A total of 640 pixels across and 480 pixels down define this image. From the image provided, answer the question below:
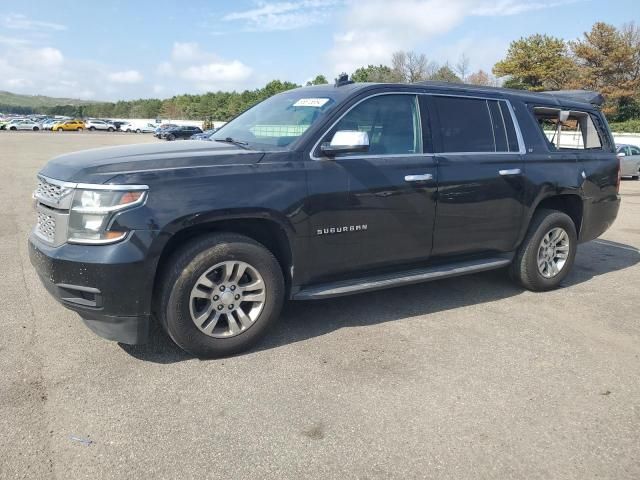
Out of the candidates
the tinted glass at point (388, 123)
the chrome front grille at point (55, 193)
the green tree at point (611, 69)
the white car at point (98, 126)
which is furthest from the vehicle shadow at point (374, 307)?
the white car at point (98, 126)

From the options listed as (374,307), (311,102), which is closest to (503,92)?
(311,102)

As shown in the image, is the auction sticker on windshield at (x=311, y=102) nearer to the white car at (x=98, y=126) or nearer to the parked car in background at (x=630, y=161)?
the parked car in background at (x=630, y=161)

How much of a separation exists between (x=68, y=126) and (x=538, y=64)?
52.1 metres

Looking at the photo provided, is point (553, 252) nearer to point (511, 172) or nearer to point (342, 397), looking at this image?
point (511, 172)

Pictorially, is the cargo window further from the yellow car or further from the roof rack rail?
the yellow car

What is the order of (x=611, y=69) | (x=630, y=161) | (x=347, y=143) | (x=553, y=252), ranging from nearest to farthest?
1. (x=347, y=143)
2. (x=553, y=252)
3. (x=630, y=161)
4. (x=611, y=69)

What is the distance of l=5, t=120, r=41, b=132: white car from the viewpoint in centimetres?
6166

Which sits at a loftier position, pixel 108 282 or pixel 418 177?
pixel 418 177

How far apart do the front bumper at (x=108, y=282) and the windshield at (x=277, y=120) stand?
1385 mm

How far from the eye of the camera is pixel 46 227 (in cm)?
360

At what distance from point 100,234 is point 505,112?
382cm

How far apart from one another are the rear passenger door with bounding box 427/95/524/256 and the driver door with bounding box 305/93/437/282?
176 mm

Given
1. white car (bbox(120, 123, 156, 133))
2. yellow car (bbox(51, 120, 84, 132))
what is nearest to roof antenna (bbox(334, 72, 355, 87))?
yellow car (bbox(51, 120, 84, 132))

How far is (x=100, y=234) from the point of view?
327 centimetres
